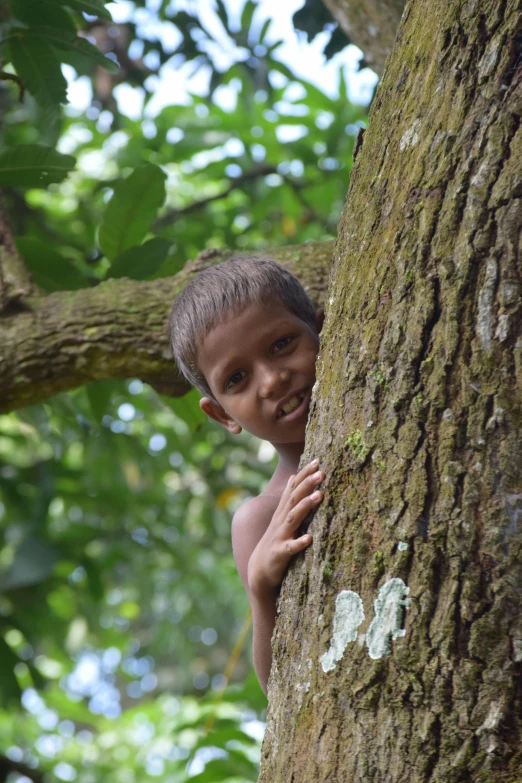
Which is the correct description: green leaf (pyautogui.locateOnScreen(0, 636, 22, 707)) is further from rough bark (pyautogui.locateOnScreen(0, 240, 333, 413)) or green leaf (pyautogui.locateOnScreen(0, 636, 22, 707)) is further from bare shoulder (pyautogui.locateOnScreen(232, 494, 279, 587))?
bare shoulder (pyautogui.locateOnScreen(232, 494, 279, 587))

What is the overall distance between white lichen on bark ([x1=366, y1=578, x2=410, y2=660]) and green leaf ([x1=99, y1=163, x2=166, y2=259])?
6.71 feet

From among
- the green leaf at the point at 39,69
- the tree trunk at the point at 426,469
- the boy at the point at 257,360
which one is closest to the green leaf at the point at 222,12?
the green leaf at the point at 39,69

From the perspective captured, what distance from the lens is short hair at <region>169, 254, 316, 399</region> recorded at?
1910 millimetres

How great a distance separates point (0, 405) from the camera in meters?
2.76

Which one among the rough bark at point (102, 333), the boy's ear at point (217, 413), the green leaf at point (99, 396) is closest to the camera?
the boy's ear at point (217, 413)

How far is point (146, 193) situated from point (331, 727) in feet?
6.99

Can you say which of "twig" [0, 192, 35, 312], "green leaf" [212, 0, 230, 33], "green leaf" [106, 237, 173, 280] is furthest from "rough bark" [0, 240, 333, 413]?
"green leaf" [212, 0, 230, 33]

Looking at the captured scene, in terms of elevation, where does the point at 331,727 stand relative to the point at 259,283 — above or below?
below

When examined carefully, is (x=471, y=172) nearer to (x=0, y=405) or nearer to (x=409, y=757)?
(x=409, y=757)

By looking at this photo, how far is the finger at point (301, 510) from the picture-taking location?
1.31 meters

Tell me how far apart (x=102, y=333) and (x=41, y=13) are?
1071 mm

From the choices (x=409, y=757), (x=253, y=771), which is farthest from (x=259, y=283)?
(x=253, y=771)

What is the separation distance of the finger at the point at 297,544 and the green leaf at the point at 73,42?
194cm

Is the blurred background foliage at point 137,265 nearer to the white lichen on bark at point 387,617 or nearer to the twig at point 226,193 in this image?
the twig at point 226,193
